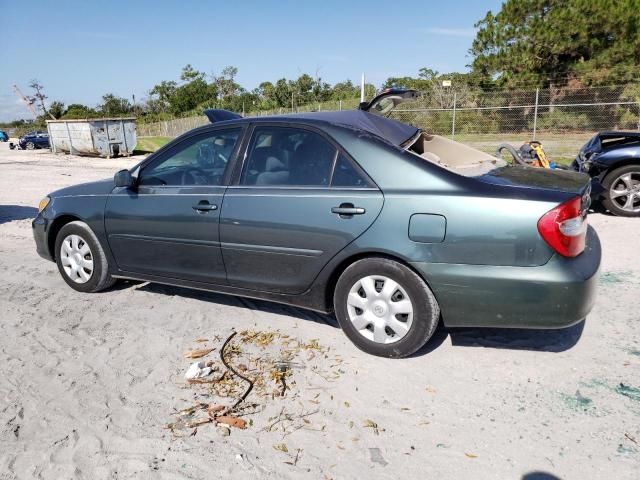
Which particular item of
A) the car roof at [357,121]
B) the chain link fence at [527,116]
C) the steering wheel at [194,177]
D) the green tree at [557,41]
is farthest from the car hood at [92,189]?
the green tree at [557,41]

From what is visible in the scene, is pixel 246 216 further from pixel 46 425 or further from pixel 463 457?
pixel 463 457

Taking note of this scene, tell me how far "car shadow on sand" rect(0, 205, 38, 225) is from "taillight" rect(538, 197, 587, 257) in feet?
28.4

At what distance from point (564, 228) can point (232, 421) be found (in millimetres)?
2169

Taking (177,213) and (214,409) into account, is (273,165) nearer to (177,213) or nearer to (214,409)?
(177,213)

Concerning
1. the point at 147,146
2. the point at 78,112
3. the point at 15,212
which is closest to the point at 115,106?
the point at 78,112

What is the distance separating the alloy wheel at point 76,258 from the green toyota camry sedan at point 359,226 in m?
0.20

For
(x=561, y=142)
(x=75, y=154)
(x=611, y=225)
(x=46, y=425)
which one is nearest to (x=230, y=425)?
(x=46, y=425)

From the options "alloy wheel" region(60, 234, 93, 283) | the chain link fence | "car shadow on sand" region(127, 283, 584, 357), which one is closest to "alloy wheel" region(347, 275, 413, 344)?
"car shadow on sand" region(127, 283, 584, 357)

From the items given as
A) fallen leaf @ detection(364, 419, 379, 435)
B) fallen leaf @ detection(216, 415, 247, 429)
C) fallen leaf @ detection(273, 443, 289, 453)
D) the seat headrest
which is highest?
the seat headrest

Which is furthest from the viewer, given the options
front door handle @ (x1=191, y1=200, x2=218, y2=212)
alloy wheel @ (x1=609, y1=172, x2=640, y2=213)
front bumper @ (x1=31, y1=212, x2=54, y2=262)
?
alloy wheel @ (x1=609, y1=172, x2=640, y2=213)

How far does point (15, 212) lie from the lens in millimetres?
9648

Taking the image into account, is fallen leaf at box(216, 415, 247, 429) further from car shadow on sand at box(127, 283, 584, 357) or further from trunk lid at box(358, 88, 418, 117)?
trunk lid at box(358, 88, 418, 117)

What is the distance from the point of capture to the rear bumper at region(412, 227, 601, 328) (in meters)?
3.06

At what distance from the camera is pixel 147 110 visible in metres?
69.9
